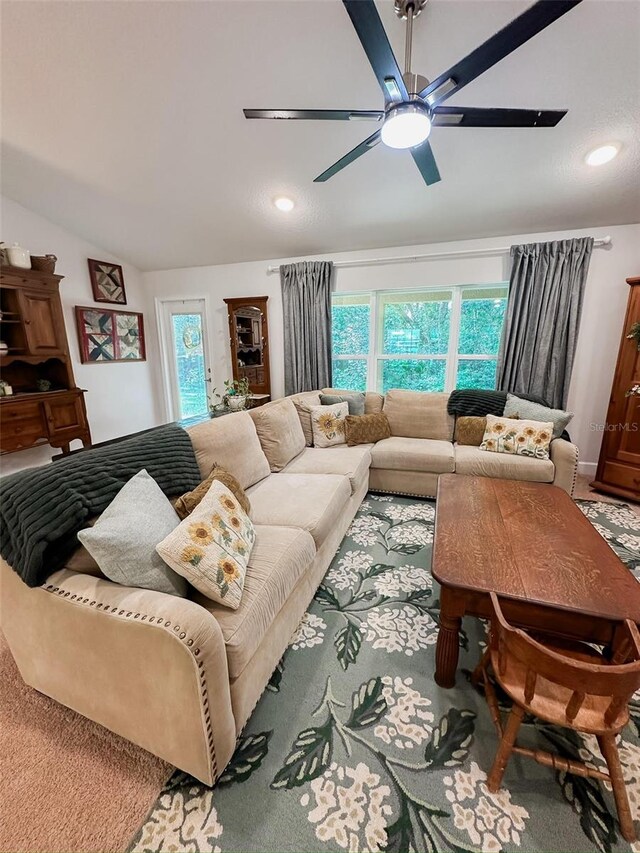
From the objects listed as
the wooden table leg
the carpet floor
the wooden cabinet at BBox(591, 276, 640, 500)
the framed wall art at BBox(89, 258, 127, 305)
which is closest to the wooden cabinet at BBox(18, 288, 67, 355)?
the framed wall art at BBox(89, 258, 127, 305)

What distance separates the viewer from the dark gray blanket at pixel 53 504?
113 cm

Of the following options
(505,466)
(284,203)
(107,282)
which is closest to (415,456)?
(505,466)

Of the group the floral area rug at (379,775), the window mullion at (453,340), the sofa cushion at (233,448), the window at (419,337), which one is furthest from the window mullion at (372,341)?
the floral area rug at (379,775)

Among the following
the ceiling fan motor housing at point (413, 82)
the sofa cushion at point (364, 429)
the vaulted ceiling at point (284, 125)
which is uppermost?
the vaulted ceiling at point (284, 125)

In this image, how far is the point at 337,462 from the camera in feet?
8.98

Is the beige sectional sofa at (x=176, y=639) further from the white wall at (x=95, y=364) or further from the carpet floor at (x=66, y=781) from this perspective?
the white wall at (x=95, y=364)

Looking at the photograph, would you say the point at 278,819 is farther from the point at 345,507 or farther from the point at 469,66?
the point at 469,66

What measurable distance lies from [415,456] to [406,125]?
86.7 inches

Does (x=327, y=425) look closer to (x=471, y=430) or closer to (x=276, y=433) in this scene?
(x=276, y=433)

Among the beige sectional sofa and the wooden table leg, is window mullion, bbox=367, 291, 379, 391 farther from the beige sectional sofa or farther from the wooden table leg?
the wooden table leg

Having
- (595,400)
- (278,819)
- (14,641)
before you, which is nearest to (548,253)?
(595,400)

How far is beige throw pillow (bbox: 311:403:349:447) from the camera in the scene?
3182 millimetres

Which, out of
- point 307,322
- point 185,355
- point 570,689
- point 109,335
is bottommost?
point 570,689

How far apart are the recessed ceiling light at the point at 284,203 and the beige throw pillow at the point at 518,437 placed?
2772 mm
